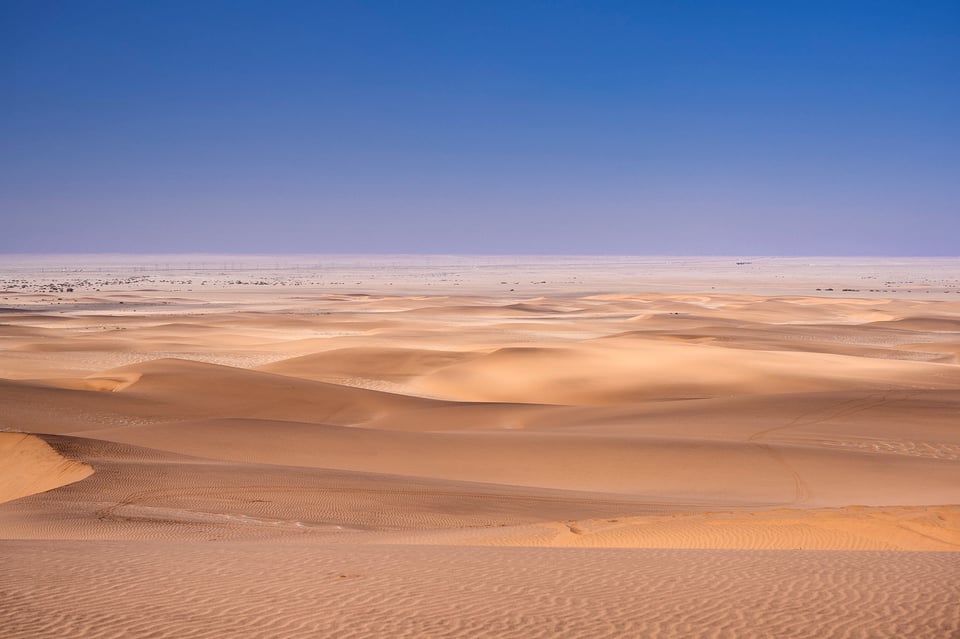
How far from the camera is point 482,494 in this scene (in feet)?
37.6

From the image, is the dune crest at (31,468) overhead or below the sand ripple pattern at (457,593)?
below

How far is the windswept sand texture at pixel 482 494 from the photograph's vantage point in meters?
5.56

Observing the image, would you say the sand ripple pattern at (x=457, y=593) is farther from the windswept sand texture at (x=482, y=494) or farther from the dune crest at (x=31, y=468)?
the dune crest at (x=31, y=468)

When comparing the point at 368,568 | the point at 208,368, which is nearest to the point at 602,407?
the point at 208,368

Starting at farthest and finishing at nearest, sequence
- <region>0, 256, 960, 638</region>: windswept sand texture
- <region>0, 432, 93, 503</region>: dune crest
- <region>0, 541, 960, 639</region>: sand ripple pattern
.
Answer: <region>0, 432, 93, 503</region>: dune crest < <region>0, 256, 960, 638</region>: windswept sand texture < <region>0, 541, 960, 639</region>: sand ripple pattern

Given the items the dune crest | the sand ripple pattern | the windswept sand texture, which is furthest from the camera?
the dune crest

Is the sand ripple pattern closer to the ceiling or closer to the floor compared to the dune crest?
closer to the ceiling

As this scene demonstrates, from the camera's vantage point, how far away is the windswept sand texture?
18.2 ft

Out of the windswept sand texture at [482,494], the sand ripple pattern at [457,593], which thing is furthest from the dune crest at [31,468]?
the sand ripple pattern at [457,593]

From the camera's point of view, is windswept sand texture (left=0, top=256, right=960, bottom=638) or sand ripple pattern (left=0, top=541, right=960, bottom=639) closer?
sand ripple pattern (left=0, top=541, right=960, bottom=639)

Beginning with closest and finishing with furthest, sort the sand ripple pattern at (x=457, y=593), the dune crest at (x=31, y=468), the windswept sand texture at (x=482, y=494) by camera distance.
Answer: the sand ripple pattern at (x=457, y=593) < the windswept sand texture at (x=482, y=494) < the dune crest at (x=31, y=468)

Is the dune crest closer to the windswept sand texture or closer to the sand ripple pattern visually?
the windswept sand texture

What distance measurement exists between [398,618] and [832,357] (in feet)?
84.4

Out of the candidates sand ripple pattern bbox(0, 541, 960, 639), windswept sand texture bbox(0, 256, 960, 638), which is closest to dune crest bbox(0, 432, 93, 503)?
windswept sand texture bbox(0, 256, 960, 638)
